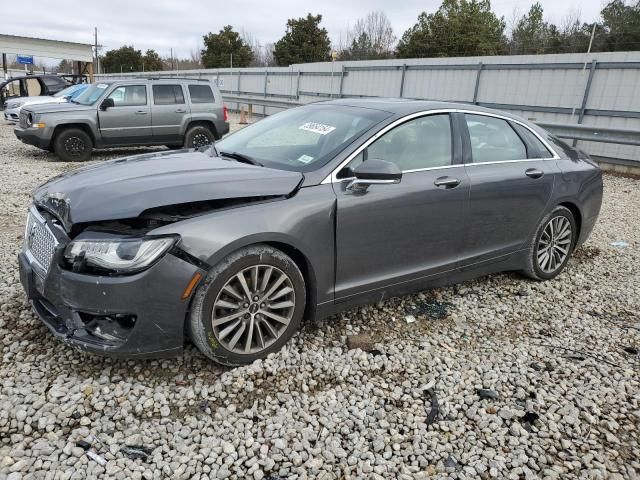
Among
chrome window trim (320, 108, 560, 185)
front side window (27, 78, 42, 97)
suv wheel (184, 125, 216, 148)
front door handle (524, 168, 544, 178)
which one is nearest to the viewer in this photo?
chrome window trim (320, 108, 560, 185)

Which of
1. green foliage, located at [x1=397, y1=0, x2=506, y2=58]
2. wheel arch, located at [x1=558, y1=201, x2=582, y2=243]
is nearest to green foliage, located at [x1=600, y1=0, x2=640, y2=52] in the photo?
green foliage, located at [x1=397, y1=0, x2=506, y2=58]

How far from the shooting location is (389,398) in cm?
288

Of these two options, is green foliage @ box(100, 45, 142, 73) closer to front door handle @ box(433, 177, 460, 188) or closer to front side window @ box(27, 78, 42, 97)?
front side window @ box(27, 78, 42, 97)

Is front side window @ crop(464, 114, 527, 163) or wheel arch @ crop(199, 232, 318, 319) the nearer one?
wheel arch @ crop(199, 232, 318, 319)

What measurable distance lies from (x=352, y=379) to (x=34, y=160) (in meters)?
9.72

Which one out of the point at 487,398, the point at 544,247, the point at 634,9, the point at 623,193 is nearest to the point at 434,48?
the point at 634,9

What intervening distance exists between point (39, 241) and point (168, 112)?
8597 mm

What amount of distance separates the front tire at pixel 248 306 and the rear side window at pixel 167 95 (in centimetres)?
910

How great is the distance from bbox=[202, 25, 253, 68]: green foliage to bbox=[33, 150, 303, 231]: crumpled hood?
151 feet

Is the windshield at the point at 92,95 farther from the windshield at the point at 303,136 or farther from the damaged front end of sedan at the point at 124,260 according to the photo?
the damaged front end of sedan at the point at 124,260

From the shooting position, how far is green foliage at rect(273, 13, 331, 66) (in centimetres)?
4194

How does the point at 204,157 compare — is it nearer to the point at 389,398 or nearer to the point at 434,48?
the point at 389,398

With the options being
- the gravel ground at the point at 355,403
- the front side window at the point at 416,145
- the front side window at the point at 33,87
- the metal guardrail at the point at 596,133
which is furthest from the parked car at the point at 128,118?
the front side window at the point at 33,87

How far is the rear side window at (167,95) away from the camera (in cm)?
1088
